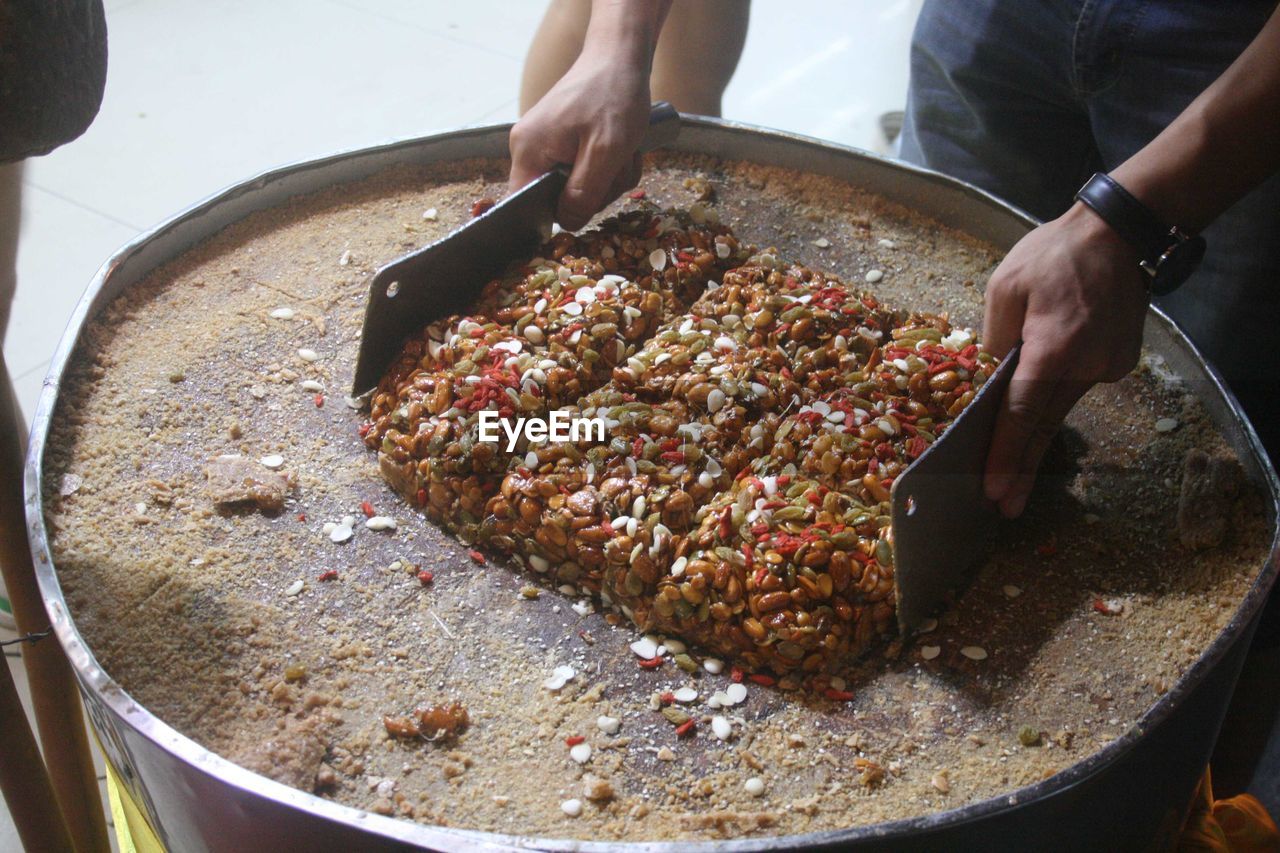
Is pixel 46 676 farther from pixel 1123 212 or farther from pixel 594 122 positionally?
pixel 1123 212

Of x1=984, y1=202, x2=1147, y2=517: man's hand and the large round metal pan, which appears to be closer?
the large round metal pan

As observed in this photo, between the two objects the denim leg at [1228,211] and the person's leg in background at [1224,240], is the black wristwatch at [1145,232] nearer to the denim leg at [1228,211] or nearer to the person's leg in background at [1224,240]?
the person's leg in background at [1224,240]

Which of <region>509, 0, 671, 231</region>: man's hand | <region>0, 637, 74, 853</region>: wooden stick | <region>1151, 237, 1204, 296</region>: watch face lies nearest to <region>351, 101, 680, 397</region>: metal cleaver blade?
<region>509, 0, 671, 231</region>: man's hand


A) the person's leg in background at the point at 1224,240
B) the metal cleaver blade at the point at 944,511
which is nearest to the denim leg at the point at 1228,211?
the person's leg in background at the point at 1224,240

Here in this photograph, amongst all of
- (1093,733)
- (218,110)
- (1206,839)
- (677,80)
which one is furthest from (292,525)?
(218,110)

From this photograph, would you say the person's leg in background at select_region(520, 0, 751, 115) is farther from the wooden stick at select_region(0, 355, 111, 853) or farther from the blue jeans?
the wooden stick at select_region(0, 355, 111, 853)

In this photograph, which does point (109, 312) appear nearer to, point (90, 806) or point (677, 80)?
point (90, 806)

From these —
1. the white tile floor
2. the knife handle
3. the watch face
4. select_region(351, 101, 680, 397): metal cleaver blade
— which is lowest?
the white tile floor

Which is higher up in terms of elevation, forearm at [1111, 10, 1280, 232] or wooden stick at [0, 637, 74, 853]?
forearm at [1111, 10, 1280, 232]

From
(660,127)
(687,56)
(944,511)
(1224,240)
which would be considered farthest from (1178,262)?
(687,56)
